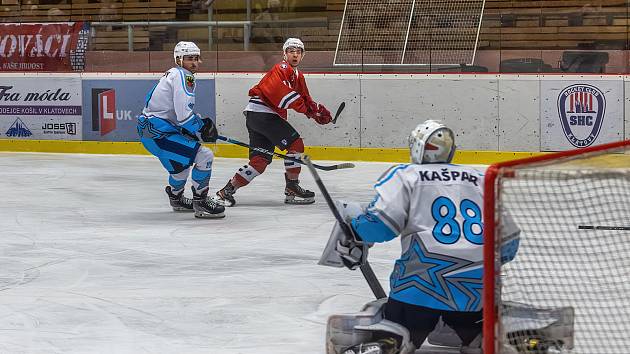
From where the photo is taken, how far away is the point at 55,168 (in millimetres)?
11898

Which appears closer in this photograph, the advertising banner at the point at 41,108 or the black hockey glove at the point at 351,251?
the black hockey glove at the point at 351,251

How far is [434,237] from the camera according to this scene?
4.10 metres

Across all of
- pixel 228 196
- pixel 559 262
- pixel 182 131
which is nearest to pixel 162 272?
pixel 559 262

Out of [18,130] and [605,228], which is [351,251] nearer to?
[605,228]

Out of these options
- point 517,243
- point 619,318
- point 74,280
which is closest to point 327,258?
point 517,243

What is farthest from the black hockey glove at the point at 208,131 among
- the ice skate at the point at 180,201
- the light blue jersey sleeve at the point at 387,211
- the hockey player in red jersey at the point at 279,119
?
the light blue jersey sleeve at the point at 387,211

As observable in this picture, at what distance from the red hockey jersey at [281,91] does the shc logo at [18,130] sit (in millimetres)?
5086

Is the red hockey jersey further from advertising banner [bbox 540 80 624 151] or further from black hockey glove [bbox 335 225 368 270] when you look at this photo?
black hockey glove [bbox 335 225 368 270]

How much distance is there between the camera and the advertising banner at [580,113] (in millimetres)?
11578

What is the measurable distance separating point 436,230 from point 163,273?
2543 millimetres

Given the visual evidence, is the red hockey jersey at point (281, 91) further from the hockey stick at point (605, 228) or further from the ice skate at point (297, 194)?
the hockey stick at point (605, 228)

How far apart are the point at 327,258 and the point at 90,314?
145 cm

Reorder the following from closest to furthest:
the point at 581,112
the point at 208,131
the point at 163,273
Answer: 1. the point at 163,273
2. the point at 208,131
3. the point at 581,112

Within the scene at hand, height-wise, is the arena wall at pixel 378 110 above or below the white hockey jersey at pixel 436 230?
below
